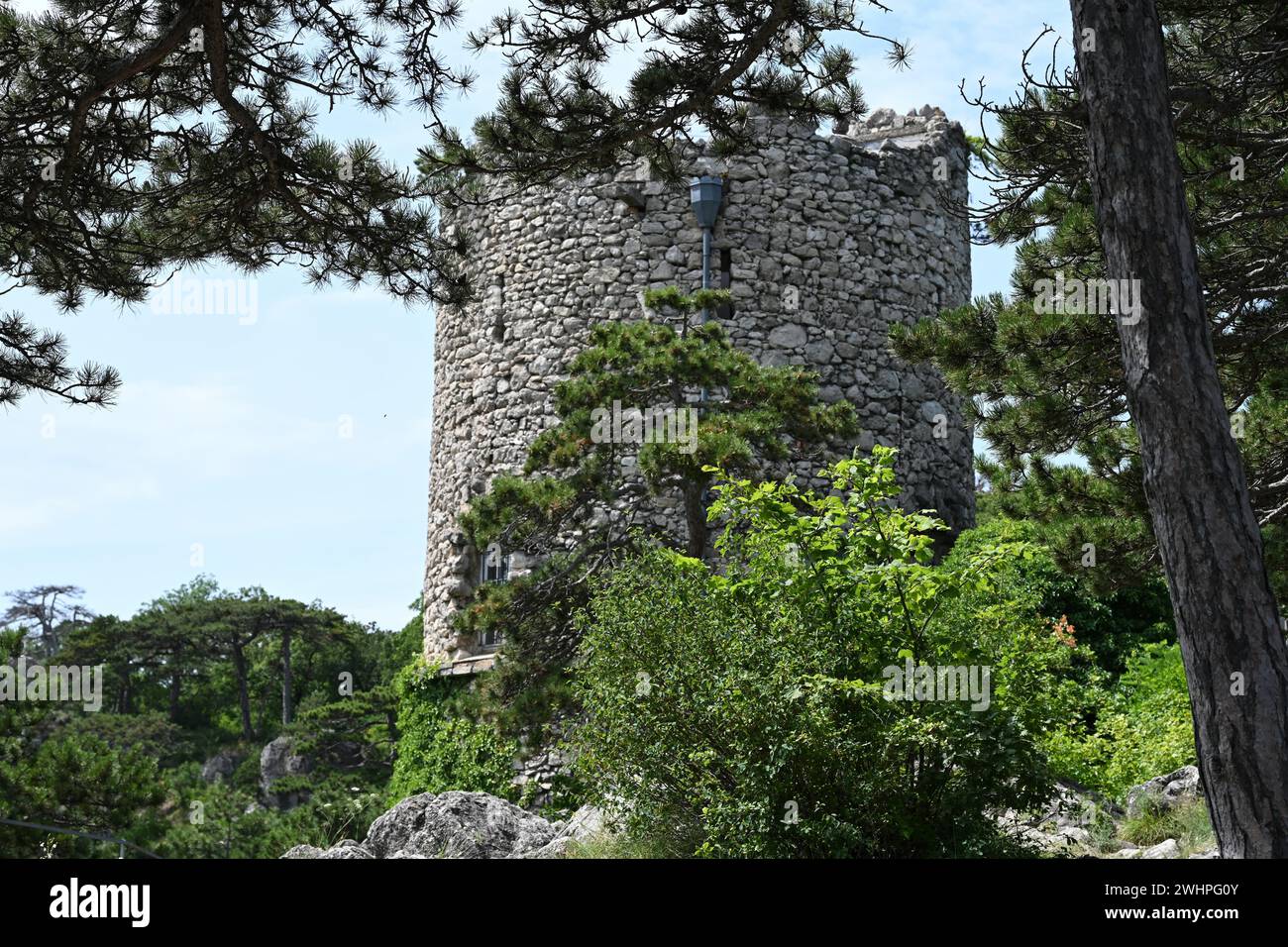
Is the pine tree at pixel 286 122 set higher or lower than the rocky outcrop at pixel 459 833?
higher

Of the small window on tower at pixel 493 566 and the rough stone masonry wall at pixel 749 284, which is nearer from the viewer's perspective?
the rough stone masonry wall at pixel 749 284

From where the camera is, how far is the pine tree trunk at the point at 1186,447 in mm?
4668

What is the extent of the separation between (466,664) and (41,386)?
19.4ft

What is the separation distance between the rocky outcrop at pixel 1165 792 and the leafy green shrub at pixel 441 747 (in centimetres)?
512

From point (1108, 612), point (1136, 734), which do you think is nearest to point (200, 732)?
point (1108, 612)

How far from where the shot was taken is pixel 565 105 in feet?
21.2

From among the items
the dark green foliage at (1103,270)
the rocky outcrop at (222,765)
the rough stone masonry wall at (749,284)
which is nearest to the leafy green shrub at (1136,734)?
the dark green foliage at (1103,270)

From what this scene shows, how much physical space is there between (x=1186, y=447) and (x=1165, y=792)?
408cm

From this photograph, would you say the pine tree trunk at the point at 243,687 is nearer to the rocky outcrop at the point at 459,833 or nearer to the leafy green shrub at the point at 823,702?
the rocky outcrop at the point at 459,833

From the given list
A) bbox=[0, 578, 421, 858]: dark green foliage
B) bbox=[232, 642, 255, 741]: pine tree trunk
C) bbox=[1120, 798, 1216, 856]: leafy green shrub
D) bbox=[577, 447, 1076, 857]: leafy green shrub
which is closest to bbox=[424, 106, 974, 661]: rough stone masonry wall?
bbox=[0, 578, 421, 858]: dark green foliage

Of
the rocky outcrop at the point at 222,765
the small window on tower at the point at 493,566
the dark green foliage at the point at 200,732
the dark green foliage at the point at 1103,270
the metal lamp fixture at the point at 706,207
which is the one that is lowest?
the rocky outcrop at the point at 222,765

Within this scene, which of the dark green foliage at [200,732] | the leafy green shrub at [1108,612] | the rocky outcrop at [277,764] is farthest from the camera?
the rocky outcrop at [277,764]
